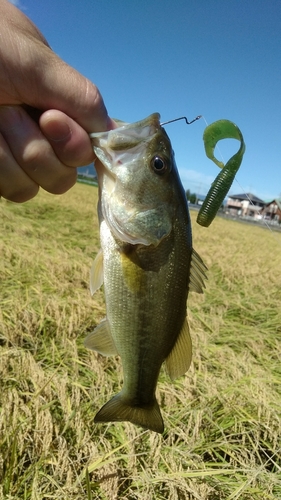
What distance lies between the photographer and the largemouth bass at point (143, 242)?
5.90ft

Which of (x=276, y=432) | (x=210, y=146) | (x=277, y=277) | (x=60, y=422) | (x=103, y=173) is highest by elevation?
(x=210, y=146)

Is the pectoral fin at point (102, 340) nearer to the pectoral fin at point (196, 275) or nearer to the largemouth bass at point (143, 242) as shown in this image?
the largemouth bass at point (143, 242)

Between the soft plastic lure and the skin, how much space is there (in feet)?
1.65

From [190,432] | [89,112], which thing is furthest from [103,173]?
[190,432]

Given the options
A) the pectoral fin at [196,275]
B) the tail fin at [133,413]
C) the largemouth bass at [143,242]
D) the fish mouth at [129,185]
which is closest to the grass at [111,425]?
the tail fin at [133,413]

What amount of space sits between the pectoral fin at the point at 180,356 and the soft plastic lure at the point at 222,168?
55 cm

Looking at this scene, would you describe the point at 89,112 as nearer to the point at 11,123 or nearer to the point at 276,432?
the point at 11,123

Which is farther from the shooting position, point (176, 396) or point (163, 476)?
point (176, 396)

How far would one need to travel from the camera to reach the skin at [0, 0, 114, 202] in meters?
1.61

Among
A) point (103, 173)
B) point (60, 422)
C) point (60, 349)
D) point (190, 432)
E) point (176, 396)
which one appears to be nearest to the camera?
point (103, 173)

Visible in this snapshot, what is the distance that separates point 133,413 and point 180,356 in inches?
13.9

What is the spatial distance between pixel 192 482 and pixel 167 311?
Answer: 152cm

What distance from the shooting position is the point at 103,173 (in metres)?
1.85

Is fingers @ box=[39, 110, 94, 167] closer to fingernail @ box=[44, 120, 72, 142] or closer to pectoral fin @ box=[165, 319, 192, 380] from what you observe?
fingernail @ box=[44, 120, 72, 142]
